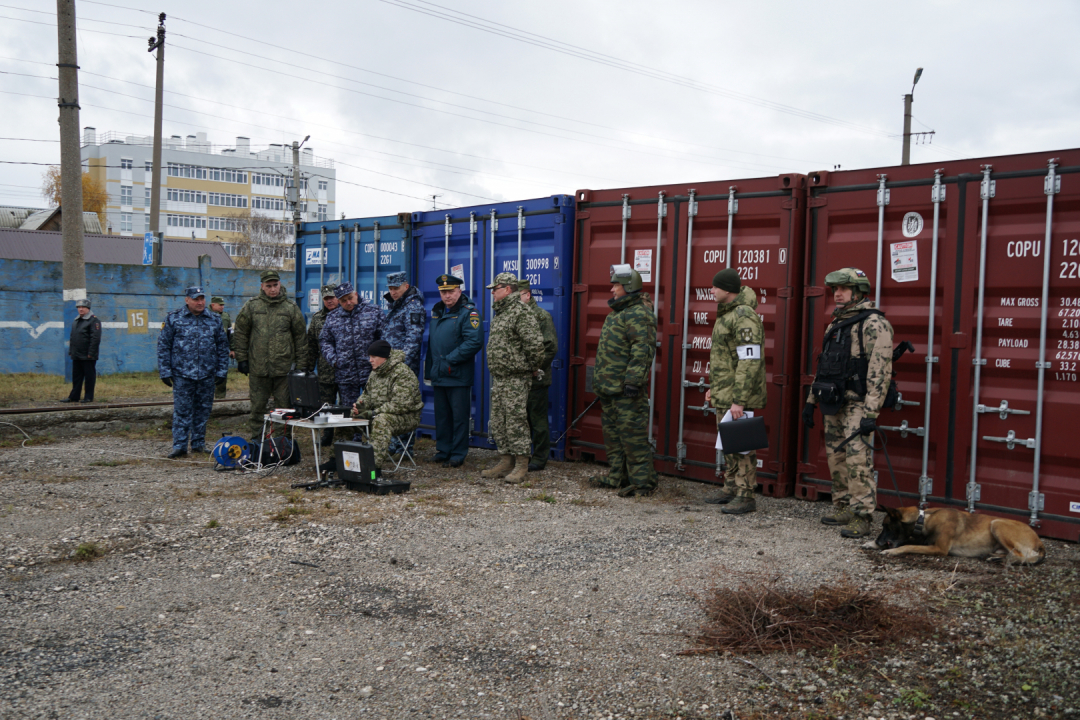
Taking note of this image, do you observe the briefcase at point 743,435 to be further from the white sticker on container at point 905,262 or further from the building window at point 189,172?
the building window at point 189,172

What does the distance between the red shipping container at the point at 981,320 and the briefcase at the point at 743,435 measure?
102cm

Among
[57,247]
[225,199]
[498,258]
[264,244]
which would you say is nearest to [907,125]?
[498,258]

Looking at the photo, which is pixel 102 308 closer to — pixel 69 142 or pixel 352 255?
pixel 69 142

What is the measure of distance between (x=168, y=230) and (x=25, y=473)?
66.8 meters

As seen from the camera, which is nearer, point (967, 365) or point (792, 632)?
point (792, 632)

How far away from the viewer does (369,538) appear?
5328mm

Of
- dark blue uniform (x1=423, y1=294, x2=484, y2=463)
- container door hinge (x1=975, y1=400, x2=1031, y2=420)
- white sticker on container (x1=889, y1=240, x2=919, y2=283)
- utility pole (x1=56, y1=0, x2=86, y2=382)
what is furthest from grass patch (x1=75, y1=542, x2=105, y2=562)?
utility pole (x1=56, y1=0, x2=86, y2=382)

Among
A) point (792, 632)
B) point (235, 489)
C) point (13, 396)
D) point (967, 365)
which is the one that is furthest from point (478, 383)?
point (13, 396)

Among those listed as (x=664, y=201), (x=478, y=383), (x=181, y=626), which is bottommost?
(x=181, y=626)

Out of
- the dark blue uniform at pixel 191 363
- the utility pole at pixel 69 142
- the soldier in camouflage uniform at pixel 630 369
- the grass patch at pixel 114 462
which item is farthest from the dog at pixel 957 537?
the utility pole at pixel 69 142

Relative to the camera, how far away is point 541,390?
7.92 metres

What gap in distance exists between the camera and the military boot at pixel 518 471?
725cm

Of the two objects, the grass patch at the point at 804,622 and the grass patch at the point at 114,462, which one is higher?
the grass patch at the point at 804,622

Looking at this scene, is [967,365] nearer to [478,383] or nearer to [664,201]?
[664,201]
